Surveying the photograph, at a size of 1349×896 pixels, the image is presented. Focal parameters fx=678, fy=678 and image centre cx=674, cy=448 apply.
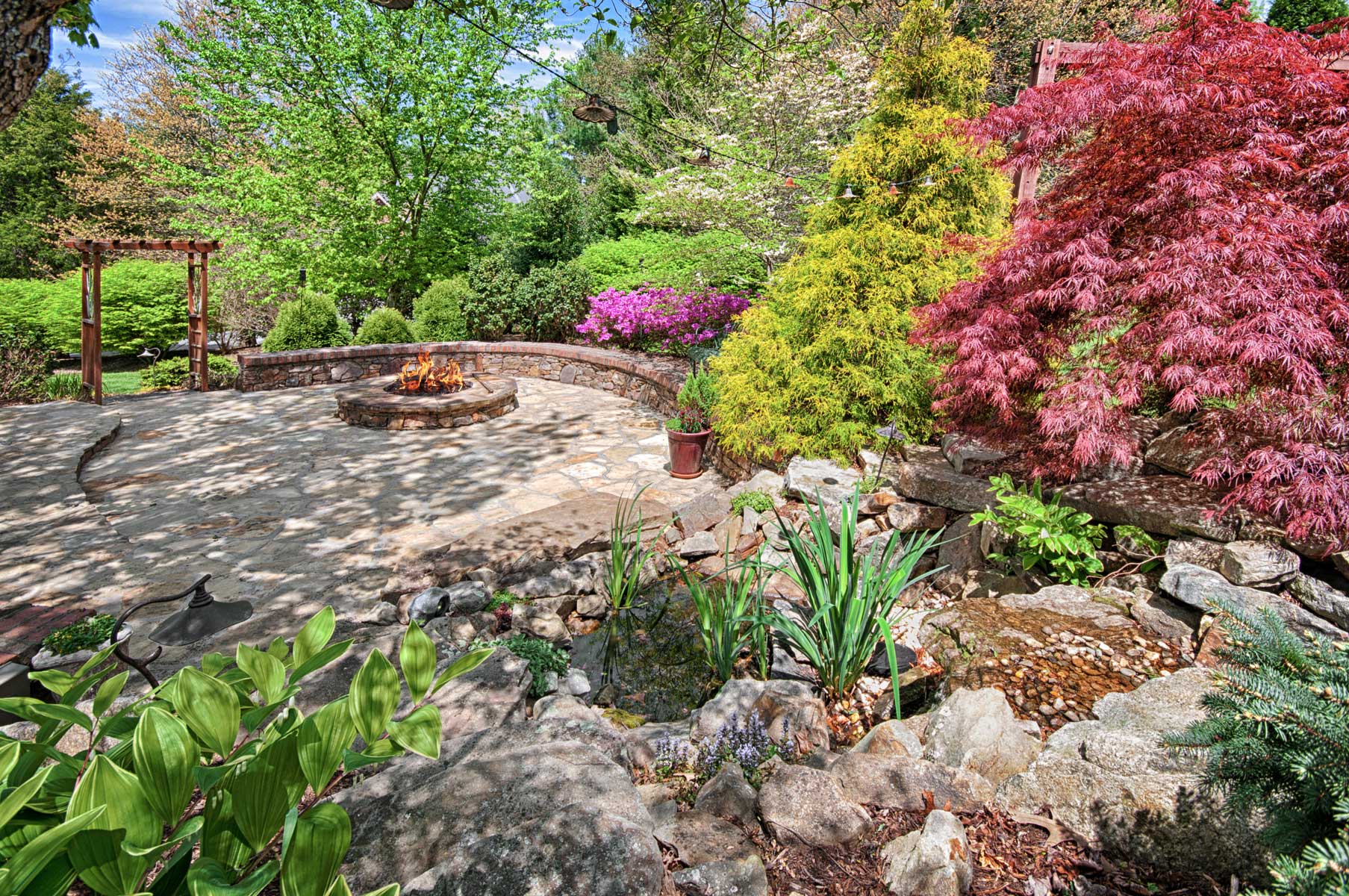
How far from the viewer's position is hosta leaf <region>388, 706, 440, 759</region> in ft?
3.12

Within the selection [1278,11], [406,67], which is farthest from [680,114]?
[1278,11]

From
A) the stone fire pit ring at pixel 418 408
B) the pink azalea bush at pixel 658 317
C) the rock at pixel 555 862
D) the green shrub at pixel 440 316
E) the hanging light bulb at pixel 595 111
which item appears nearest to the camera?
the rock at pixel 555 862

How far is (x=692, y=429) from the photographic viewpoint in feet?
19.6

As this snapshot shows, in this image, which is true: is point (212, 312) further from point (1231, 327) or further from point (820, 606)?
point (1231, 327)

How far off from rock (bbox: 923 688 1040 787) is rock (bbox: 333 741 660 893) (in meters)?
1.11

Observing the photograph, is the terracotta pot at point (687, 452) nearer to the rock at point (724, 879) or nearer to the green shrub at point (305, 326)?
the rock at point (724, 879)

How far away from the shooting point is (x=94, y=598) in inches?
144

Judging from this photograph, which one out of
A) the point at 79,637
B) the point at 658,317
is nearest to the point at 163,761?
the point at 79,637

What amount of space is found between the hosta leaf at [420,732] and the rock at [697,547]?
339 centimetres

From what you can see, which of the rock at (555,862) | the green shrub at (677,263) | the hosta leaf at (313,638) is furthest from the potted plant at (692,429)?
the hosta leaf at (313,638)

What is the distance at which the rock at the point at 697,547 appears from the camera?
14.3 feet

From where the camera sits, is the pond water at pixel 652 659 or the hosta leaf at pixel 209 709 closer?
the hosta leaf at pixel 209 709

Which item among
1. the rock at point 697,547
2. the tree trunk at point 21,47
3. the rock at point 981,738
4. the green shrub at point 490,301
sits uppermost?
the tree trunk at point 21,47

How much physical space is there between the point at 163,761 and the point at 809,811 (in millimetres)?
1450
